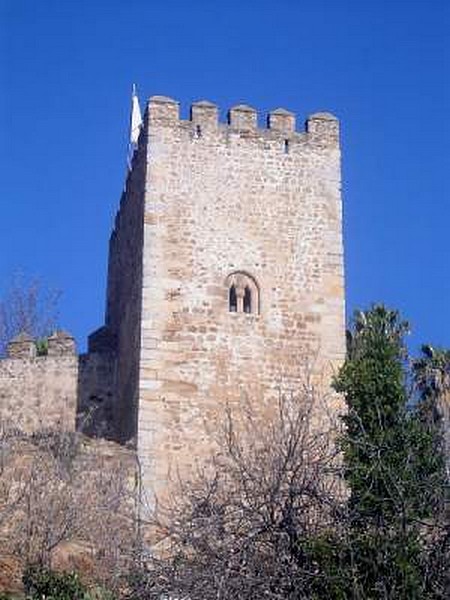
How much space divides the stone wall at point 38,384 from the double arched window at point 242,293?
362 centimetres

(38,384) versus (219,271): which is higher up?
(219,271)

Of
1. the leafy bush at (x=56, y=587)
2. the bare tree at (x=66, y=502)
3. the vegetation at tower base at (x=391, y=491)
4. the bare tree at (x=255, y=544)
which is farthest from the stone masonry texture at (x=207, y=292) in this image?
the bare tree at (x=255, y=544)

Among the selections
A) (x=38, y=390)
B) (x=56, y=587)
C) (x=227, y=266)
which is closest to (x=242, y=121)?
(x=227, y=266)

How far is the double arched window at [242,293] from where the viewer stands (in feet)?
72.6

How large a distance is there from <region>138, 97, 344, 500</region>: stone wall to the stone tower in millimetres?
18

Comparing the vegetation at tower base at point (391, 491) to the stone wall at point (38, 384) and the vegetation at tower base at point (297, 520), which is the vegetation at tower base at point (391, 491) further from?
the stone wall at point (38, 384)

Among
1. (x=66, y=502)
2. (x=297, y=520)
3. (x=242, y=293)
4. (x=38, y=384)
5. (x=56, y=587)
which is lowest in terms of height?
(x=56, y=587)

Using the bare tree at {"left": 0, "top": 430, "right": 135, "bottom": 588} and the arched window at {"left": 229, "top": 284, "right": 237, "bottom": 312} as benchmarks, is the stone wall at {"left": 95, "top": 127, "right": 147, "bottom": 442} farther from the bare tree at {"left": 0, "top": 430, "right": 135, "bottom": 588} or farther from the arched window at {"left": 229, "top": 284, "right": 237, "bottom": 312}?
the arched window at {"left": 229, "top": 284, "right": 237, "bottom": 312}

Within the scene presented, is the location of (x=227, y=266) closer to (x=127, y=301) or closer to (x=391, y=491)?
(x=127, y=301)

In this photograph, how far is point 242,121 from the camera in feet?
76.6

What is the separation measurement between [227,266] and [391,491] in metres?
9.03

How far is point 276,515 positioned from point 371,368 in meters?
4.53

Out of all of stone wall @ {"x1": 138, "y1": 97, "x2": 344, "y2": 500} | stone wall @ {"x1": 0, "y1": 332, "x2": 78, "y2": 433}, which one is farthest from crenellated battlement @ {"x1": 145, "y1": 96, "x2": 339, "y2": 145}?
stone wall @ {"x1": 0, "y1": 332, "x2": 78, "y2": 433}

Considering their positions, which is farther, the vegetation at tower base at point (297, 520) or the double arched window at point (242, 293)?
the double arched window at point (242, 293)
